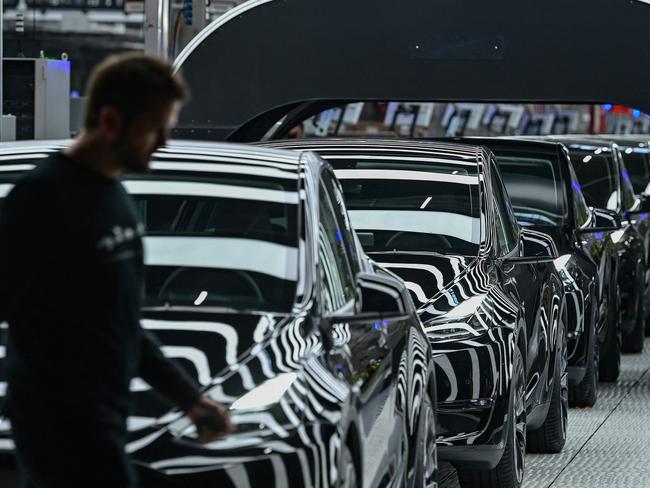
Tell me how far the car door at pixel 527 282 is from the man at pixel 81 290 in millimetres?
5091

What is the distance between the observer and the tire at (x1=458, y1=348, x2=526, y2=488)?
26.7 ft

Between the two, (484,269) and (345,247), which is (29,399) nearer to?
(345,247)

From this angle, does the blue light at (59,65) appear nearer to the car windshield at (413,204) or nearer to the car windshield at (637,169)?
the car windshield at (637,169)

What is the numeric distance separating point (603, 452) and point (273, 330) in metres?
5.09

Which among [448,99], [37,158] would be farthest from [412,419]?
[448,99]

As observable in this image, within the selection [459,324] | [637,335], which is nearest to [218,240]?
[459,324]

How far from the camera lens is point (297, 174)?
6141mm

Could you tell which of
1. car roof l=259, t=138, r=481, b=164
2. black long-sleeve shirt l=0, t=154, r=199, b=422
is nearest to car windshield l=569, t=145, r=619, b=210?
car roof l=259, t=138, r=481, b=164

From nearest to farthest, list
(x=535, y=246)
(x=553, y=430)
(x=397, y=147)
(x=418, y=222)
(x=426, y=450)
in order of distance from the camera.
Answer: (x=426, y=450) < (x=418, y=222) < (x=397, y=147) < (x=553, y=430) < (x=535, y=246)

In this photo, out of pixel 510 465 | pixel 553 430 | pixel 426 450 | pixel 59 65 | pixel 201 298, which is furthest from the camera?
pixel 59 65

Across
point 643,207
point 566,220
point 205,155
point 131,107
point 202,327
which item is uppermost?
point 131,107

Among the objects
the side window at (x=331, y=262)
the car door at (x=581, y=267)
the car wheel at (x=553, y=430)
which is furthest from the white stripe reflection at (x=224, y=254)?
the car door at (x=581, y=267)

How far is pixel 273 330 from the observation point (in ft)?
17.4

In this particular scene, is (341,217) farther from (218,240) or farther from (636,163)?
(636,163)
